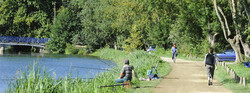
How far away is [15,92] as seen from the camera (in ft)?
46.7

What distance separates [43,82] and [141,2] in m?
37.6

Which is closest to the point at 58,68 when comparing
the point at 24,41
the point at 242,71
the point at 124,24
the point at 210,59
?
the point at 242,71

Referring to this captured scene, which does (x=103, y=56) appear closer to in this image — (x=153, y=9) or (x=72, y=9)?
(x=153, y=9)

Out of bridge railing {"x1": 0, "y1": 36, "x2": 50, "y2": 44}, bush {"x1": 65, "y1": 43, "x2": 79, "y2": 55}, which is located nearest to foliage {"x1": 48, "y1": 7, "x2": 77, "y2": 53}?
bush {"x1": 65, "y1": 43, "x2": 79, "y2": 55}

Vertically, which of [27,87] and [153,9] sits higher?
[153,9]

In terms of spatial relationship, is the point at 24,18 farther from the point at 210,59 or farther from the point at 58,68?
the point at 210,59

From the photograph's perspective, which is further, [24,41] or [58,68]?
[24,41]

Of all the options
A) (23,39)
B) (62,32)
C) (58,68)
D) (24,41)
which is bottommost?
(58,68)

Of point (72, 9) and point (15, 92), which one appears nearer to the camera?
point (15, 92)

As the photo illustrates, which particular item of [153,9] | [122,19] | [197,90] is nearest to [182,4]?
[153,9]

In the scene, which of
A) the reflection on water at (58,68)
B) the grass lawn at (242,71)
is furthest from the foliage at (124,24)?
the reflection on water at (58,68)

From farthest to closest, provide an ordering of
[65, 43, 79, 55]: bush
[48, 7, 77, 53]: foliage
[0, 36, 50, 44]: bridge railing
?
[0, 36, 50, 44]: bridge railing < [48, 7, 77, 53]: foliage < [65, 43, 79, 55]: bush

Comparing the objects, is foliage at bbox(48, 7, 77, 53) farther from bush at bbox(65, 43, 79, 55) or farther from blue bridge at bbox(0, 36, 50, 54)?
blue bridge at bbox(0, 36, 50, 54)

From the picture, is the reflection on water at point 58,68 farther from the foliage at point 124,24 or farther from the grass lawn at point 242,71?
the grass lawn at point 242,71
